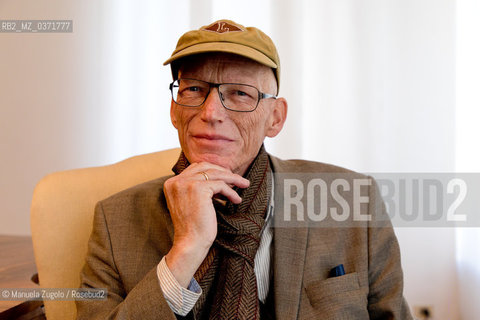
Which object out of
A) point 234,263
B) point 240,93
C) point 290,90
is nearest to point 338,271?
point 234,263

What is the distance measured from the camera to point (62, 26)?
Answer: 2.70m

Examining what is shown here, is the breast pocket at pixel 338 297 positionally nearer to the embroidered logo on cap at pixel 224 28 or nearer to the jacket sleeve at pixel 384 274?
the jacket sleeve at pixel 384 274

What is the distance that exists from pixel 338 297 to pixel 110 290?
0.59m

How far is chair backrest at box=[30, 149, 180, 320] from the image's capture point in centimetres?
127

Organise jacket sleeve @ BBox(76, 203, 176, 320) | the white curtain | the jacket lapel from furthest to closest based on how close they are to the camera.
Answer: the white curtain
the jacket lapel
jacket sleeve @ BBox(76, 203, 176, 320)

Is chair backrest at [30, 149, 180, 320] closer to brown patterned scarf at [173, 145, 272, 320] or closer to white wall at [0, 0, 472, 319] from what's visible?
brown patterned scarf at [173, 145, 272, 320]

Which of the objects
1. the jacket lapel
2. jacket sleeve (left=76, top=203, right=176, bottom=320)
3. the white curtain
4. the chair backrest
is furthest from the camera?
the white curtain

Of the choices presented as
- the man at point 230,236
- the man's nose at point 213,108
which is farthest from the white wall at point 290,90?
the man's nose at point 213,108

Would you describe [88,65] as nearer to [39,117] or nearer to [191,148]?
[39,117]

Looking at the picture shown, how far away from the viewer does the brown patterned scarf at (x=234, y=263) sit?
106cm

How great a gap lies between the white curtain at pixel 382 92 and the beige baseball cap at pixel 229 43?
1.21 m

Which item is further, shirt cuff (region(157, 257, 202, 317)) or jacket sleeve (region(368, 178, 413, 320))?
jacket sleeve (region(368, 178, 413, 320))

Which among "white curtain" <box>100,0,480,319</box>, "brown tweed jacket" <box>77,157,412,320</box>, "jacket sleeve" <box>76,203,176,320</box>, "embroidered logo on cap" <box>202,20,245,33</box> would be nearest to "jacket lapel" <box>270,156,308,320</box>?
"brown tweed jacket" <box>77,157,412,320</box>

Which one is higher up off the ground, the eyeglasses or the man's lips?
the eyeglasses
